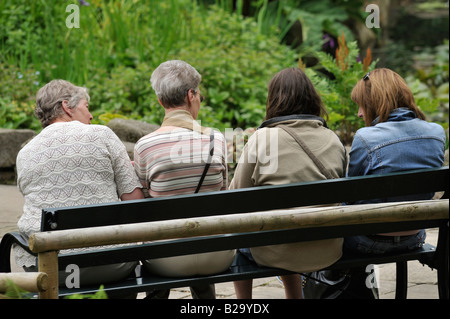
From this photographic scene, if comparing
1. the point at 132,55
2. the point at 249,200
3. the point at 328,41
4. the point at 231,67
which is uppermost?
the point at 328,41

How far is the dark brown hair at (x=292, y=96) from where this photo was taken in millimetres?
3080

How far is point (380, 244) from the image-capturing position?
310 cm

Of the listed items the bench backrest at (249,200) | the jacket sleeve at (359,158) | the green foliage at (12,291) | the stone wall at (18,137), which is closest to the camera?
the green foliage at (12,291)

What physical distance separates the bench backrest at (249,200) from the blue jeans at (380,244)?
0.32 metres

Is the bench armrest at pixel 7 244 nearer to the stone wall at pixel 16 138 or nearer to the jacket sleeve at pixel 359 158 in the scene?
the jacket sleeve at pixel 359 158

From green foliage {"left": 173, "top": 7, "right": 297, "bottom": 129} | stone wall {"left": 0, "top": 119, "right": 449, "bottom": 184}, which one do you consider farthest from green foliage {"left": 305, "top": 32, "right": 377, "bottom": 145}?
stone wall {"left": 0, "top": 119, "right": 449, "bottom": 184}

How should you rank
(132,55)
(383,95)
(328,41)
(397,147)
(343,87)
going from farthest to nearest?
(328,41)
(132,55)
(343,87)
(383,95)
(397,147)

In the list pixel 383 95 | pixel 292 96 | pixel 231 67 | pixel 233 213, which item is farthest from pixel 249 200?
pixel 231 67

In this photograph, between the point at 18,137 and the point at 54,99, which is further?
the point at 18,137

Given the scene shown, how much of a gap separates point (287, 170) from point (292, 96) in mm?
349

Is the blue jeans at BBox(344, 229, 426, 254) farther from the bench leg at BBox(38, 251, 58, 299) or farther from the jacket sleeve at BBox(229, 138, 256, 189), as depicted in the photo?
the bench leg at BBox(38, 251, 58, 299)

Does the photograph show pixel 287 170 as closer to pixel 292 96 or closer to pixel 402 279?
pixel 292 96

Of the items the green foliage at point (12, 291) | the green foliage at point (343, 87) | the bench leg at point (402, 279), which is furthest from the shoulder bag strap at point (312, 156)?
the green foliage at point (343, 87)

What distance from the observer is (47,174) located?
2.84 m
